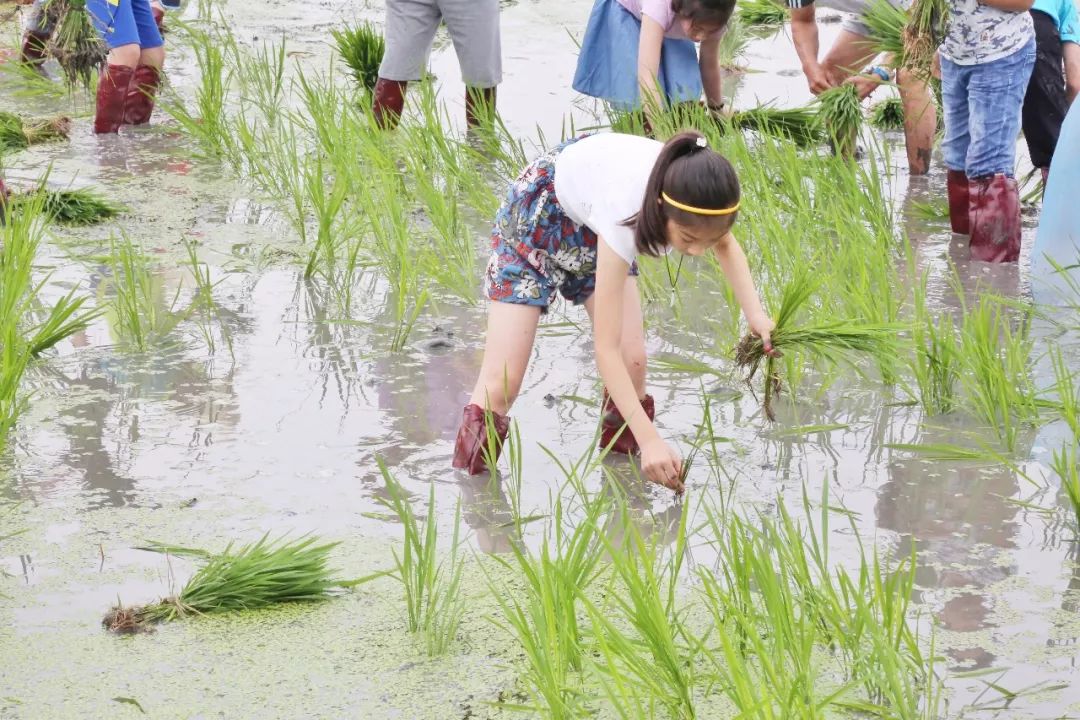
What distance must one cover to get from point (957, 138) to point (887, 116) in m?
1.43

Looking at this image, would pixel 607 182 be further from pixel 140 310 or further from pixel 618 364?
pixel 140 310

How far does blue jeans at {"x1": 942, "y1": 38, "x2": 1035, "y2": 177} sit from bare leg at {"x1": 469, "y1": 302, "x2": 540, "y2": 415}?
1766 mm

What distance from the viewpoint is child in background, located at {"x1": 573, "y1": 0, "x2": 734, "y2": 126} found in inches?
173

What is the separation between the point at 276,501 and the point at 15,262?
961 mm

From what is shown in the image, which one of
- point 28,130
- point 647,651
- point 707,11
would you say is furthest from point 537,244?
point 28,130

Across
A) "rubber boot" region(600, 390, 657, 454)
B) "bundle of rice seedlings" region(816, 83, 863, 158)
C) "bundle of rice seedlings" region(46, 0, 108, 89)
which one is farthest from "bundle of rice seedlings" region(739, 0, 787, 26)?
"rubber boot" region(600, 390, 657, 454)

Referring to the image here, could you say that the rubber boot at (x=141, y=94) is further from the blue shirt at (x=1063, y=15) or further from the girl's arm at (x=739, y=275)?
the girl's arm at (x=739, y=275)

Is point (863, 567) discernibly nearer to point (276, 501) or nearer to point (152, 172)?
point (276, 501)

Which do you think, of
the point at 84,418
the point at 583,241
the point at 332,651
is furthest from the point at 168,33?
the point at 332,651

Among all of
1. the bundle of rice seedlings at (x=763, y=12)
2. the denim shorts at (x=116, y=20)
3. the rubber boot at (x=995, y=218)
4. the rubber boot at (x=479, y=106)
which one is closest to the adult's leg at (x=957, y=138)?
the rubber boot at (x=995, y=218)

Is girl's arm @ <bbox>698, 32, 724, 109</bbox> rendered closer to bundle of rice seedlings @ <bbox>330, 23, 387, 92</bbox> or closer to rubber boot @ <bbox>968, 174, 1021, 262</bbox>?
rubber boot @ <bbox>968, 174, 1021, 262</bbox>

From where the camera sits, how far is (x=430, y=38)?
536 centimetres

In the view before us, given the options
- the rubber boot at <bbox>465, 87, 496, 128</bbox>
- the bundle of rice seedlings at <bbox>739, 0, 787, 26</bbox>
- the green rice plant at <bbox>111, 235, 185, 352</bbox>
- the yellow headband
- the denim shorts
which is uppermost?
the bundle of rice seedlings at <bbox>739, 0, 787, 26</bbox>

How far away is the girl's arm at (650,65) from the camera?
4.41m
